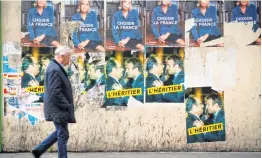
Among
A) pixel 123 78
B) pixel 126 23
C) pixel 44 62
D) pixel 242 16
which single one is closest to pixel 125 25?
pixel 126 23

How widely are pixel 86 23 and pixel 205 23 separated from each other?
5.83 feet

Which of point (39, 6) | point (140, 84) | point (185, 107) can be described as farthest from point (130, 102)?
point (39, 6)

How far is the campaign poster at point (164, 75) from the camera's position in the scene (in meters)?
8.15

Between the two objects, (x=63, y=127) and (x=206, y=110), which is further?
(x=206, y=110)

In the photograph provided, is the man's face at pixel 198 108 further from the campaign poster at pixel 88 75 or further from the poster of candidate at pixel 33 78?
the poster of candidate at pixel 33 78

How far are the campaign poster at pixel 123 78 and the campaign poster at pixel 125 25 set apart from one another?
0.39 ft

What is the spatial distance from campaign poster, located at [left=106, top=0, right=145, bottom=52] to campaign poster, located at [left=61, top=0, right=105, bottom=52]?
0.39 feet

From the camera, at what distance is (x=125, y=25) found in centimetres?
814

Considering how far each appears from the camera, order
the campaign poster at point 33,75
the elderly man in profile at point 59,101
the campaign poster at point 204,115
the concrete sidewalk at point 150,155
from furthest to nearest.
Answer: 1. the campaign poster at point 204,115
2. the campaign poster at point 33,75
3. the concrete sidewalk at point 150,155
4. the elderly man in profile at point 59,101

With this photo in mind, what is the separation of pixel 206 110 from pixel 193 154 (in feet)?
2.26

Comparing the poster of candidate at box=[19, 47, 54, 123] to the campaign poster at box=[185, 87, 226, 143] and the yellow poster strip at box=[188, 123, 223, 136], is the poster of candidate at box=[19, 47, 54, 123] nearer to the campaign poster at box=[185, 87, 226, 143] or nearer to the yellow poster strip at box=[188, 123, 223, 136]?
the campaign poster at box=[185, 87, 226, 143]

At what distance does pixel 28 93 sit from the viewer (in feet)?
26.7

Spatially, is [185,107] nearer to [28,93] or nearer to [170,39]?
[170,39]

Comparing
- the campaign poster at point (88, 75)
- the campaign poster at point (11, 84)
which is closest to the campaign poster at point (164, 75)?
the campaign poster at point (88, 75)
